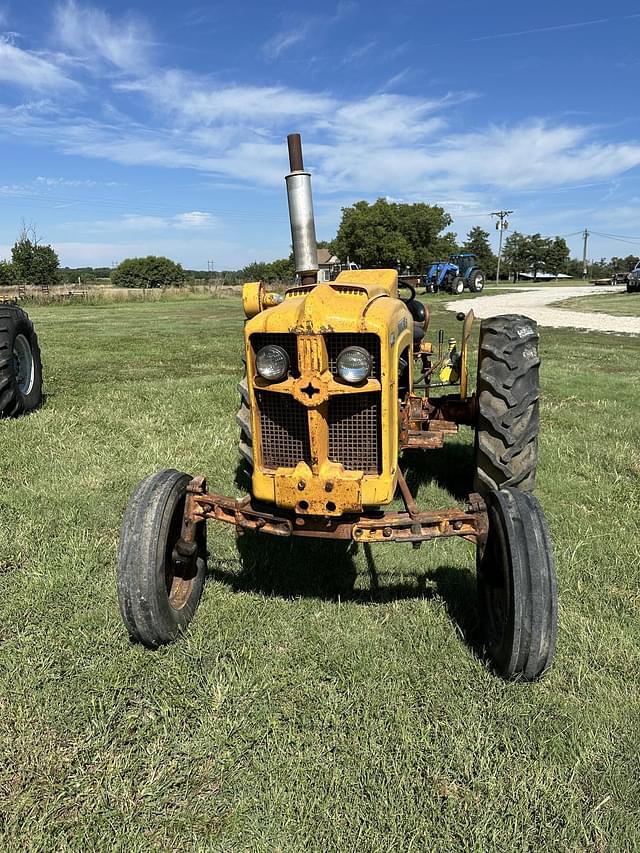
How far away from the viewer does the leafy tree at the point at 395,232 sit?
52781 mm

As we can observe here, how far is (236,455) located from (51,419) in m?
2.83

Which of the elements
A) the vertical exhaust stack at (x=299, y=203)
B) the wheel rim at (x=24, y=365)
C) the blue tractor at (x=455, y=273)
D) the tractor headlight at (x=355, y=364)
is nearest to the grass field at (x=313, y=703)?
the tractor headlight at (x=355, y=364)

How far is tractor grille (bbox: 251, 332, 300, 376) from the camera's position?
283cm

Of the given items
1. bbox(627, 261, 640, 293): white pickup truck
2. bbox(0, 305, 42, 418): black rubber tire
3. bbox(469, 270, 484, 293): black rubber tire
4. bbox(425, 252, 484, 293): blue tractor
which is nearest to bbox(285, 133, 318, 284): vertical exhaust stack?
bbox(0, 305, 42, 418): black rubber tire

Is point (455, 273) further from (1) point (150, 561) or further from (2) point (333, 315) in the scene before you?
(1) point (150, 561)

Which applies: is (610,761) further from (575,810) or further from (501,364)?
(501,364)

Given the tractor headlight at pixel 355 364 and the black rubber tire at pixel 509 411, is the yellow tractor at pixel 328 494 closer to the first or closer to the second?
the tractor headlight at pixel 355 364

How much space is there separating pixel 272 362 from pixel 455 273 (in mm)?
36660

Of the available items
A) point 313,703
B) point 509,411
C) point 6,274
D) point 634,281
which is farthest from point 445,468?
point 6,274

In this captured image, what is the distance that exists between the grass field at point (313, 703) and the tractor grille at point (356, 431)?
92 centimetres

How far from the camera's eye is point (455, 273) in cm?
3725

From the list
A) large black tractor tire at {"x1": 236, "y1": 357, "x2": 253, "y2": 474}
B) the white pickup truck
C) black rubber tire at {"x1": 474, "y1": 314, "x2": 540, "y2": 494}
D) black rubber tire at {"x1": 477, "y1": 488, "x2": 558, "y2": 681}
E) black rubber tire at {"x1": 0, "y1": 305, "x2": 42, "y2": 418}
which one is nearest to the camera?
black rubber tire at {"x1": 477, "y1": 488, "x2": 558, "y2": 681}

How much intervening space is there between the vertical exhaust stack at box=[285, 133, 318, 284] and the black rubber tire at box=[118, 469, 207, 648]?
1.45 meters

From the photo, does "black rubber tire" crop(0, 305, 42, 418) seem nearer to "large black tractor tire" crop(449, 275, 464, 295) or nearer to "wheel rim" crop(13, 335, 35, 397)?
"wheel rim" crop(13, 335, 35, 397)
